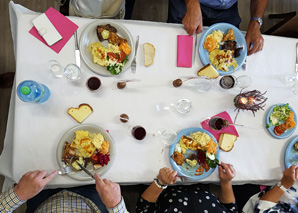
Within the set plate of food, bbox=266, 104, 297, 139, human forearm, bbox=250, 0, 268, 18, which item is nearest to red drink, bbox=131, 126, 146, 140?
plate of food, bbox=266, 104, 297, 139

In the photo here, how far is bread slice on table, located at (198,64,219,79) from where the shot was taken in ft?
4.30

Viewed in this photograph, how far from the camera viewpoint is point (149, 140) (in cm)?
126

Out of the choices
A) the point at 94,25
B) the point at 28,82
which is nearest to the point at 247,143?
the point at 94,25

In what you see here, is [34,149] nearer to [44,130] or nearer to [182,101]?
[44,130]

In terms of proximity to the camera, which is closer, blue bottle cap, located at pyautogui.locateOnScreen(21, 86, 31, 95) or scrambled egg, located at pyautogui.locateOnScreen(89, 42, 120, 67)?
blue bottle cap, located at pyautogui.locateOnScreen(21, 86, 31, 95)

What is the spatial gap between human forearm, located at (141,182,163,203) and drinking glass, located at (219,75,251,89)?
0.67 meters

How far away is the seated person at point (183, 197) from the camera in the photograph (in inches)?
49.5

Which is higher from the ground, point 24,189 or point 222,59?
point 222,59

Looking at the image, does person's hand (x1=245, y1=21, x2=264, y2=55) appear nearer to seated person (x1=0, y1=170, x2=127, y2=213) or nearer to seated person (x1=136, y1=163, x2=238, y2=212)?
seated person (x1=136, y1=163, x2=238, y2=212)

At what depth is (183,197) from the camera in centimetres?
138

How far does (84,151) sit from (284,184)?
1101mm

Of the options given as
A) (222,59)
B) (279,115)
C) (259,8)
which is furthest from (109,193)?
(259,8)

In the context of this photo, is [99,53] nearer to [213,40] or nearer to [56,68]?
[56,68]

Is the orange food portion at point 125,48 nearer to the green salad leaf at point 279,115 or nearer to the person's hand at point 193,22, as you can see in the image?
the person's hand at point 193,22
